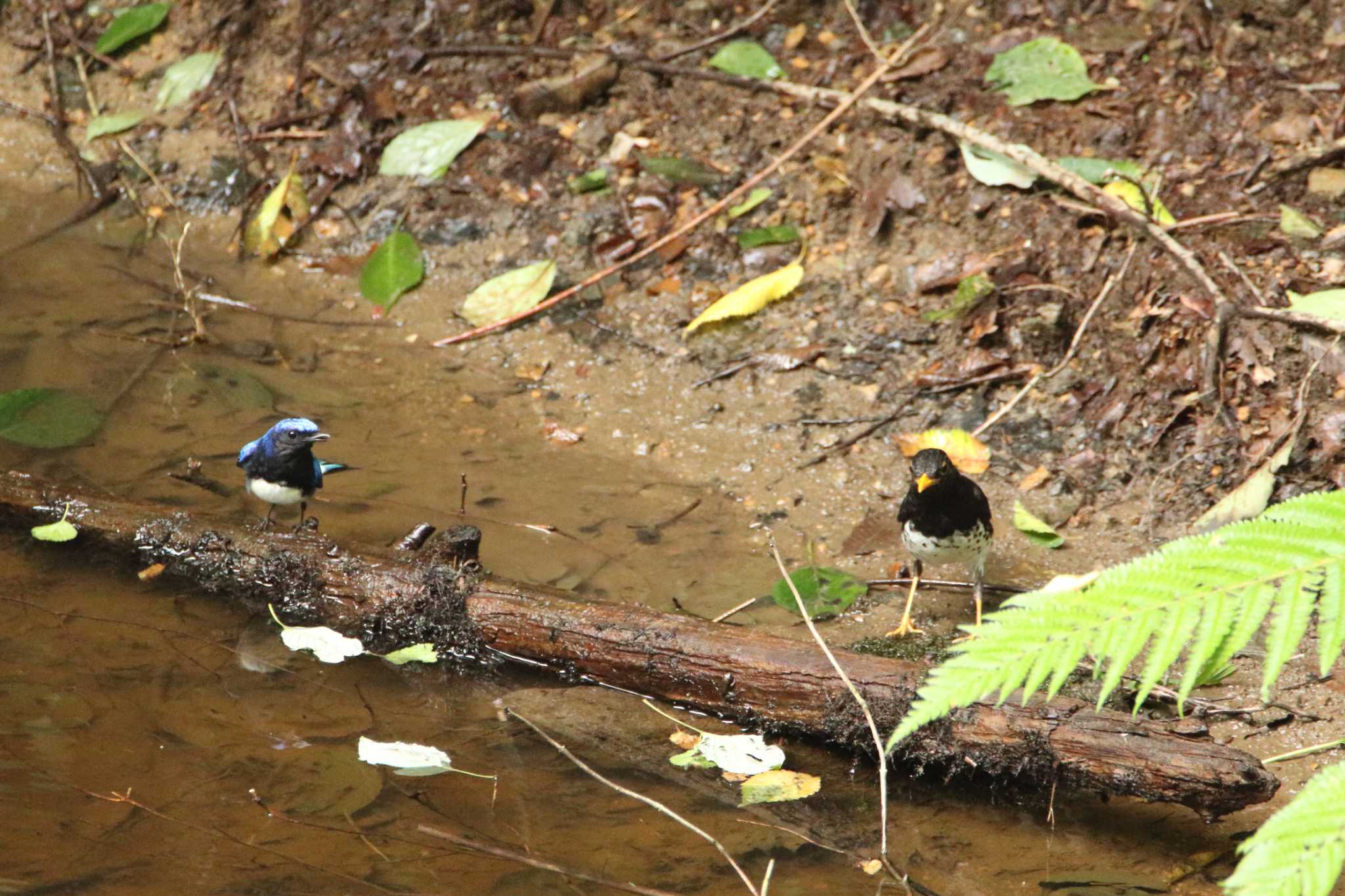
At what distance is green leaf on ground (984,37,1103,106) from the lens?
685cm

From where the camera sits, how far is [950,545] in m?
4.65

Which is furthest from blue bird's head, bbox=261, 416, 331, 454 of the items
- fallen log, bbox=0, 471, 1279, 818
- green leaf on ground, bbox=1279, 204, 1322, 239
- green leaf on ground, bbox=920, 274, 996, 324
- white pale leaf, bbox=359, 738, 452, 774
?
green leaf on ground, bbox=1279, 204, 1322, 239

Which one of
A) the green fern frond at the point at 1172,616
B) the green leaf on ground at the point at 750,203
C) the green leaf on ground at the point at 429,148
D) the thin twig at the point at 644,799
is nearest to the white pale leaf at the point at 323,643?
the thin twig at the point at 644,799

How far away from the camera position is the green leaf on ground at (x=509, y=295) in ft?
23.0

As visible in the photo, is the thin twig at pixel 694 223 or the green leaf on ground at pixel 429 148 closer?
the thin twig at pixel 694 223

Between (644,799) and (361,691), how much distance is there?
51.4 inches

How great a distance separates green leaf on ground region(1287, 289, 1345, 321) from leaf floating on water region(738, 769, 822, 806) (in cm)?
326

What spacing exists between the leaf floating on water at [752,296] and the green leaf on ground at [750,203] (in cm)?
64

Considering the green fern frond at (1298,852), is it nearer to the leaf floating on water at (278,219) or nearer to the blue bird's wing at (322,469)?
the blue bird's wing at (322,469)

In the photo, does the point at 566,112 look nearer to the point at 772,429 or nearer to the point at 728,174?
the point at 728,174

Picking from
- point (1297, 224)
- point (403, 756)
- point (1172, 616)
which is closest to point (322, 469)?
point (403, 756)

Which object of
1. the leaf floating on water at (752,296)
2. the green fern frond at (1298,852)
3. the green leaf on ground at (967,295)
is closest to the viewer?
the green fern frond at (1298,852)

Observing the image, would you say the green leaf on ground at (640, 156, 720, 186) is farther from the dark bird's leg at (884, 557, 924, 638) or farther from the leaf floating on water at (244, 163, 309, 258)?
the dark bird's leg at (884, 557, 924, 638)

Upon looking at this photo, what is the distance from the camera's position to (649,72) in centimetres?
793
